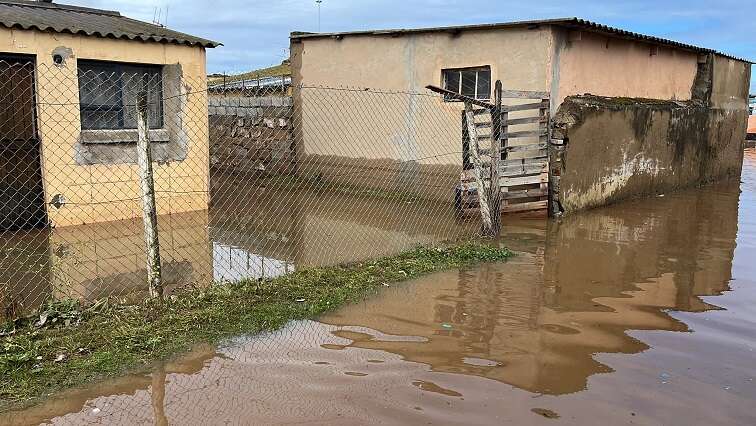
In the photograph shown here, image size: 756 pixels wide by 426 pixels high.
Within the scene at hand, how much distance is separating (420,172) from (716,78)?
33.3ft

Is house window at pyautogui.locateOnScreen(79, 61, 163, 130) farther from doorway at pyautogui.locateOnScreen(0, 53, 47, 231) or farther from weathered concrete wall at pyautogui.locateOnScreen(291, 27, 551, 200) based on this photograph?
weathered concrete wall at pyautogui.locateOnScreen(291, 27, 551, 200)

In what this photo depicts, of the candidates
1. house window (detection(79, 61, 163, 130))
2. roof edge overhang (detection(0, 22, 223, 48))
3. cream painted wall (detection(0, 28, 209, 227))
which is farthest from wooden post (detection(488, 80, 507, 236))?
house window (detection(79, 61, 163, 130))

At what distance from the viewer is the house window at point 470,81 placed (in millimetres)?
12805

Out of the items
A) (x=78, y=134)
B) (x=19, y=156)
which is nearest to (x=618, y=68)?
(x=78, y=134)

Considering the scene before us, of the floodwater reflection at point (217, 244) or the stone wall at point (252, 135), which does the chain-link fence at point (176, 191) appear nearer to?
the floodwater reflection at point (217, 244)

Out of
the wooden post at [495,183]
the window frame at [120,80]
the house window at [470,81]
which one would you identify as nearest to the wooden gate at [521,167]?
the house window at [470,81]

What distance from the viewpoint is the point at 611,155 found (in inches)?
507

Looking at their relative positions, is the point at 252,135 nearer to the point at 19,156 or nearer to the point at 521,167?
the point at 19,156

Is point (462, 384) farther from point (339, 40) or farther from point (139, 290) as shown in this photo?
point (339, 40)

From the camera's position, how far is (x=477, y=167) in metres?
8.86

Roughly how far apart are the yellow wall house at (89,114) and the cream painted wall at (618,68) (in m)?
6.68

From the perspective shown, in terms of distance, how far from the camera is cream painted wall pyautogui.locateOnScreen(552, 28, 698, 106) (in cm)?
1220

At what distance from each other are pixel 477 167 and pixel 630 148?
20.3ft

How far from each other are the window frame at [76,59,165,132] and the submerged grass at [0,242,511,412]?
5.54 metres
